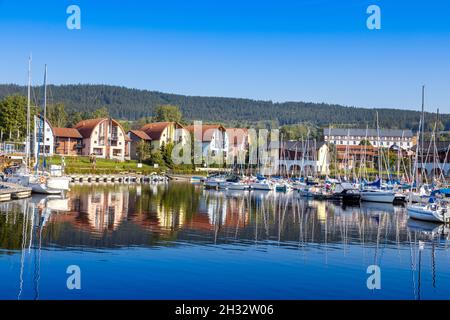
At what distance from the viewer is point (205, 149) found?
416 ft

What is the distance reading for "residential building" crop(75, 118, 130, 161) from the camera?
116 metres

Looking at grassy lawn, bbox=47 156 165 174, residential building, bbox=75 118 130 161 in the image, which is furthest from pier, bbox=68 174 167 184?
residential building, bbox=75 118 130 161

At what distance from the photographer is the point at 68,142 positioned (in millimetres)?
114500

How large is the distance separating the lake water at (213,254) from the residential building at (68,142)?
66876mm

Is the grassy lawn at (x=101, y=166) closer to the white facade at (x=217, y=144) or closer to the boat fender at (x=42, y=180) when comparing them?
the white facade at (x=217, y=144)

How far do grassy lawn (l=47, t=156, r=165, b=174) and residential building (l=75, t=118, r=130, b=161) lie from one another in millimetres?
3834

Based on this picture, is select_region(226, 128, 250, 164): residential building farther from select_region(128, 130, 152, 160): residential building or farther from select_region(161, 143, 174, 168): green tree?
select_region(128, 130, 152, 160): residential building

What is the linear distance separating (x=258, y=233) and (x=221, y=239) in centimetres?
363

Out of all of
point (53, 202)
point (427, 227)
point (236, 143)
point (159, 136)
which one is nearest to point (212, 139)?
point (236, 143)

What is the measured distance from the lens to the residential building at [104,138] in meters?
116

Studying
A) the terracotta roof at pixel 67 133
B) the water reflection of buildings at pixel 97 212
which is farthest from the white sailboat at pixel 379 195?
the terracotta roof at pixel 67 133

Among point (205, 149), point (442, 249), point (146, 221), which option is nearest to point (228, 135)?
point (205, 149)

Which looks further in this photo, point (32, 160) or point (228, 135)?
point (228, 135)
